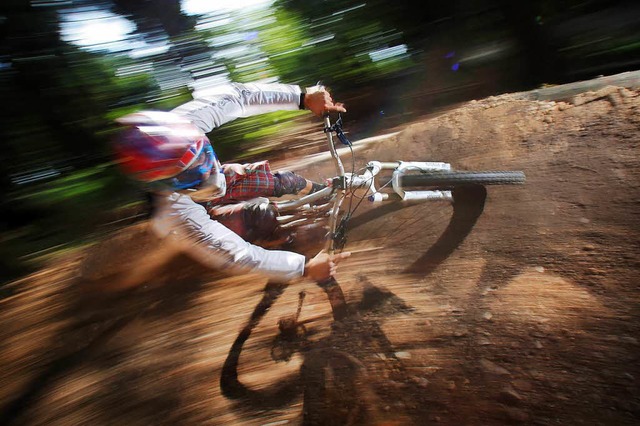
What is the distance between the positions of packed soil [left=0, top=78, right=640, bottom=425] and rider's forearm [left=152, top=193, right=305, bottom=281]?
3.12 ft

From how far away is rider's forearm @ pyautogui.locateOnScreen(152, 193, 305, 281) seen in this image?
1791 mm

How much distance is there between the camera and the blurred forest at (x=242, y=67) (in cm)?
396

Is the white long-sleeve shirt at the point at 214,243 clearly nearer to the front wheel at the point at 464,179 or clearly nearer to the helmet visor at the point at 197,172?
the helmet visor at the point at 197,172

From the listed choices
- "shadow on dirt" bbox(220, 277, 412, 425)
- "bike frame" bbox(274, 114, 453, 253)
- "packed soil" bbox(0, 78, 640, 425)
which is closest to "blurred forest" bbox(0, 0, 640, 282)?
"packed soil" bbox(0, 78, 640, 425)

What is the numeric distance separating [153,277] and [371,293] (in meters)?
2.55

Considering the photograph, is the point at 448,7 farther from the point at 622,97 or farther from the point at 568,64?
the point at 622,97

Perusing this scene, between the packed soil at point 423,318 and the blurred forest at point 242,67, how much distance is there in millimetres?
1252

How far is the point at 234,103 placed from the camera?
2227 mm

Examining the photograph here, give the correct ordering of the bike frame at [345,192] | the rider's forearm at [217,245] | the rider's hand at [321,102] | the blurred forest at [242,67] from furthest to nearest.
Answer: the blurred forest at [242,67] → the bike frame at [345,192] → the rider's hand at [321,102] → the rider's forearm at [217,245]

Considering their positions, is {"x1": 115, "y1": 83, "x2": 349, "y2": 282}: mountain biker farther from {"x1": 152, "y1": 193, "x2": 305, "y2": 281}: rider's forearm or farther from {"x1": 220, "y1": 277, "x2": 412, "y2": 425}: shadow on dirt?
{"x1": 220, "y1": 277, "x2": 412, "y2": 425}: shadow on dirt

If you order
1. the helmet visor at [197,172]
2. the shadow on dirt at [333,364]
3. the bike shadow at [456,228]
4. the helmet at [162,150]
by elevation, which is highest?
the helmet at [162,150]

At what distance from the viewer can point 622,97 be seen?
8.80 feet

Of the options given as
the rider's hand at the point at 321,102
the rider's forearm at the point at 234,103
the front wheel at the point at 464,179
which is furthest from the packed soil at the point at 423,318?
the rider's forearm at the point at 234,103

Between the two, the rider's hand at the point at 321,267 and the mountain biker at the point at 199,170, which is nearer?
the mountain biker at the point at 199,170
